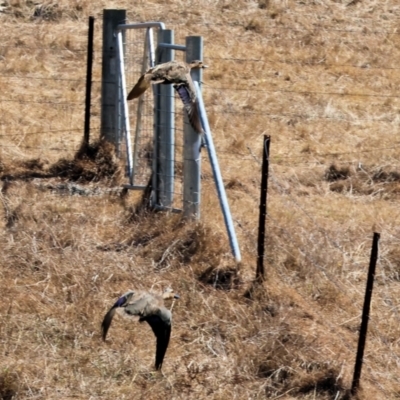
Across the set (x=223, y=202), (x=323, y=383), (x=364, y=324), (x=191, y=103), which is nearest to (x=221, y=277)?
(x=223, y=202)

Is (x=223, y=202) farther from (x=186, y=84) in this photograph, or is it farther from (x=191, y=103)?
(x=186, y=84)

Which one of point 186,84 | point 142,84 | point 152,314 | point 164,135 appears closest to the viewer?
point 152,314

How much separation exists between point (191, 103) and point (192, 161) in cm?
50

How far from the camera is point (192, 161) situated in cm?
758

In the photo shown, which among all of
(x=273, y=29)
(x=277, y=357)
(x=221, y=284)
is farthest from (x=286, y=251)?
(x=273, y=29)

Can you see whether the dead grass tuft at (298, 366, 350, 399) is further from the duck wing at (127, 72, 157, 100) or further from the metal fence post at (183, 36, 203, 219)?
the duck wing at (127, 72, 157, 100)

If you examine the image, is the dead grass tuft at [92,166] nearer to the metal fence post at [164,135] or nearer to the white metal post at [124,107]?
the white metal post at [124,107]

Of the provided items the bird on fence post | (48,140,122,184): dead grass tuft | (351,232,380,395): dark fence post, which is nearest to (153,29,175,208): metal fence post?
the bird on fence post

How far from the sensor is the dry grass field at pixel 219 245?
5.82 metres

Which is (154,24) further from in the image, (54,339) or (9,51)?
(9,51)

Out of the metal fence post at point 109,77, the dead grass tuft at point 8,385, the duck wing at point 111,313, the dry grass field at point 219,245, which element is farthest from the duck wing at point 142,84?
the dead grass tuft at point 8,385

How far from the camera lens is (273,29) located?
15.8 meters

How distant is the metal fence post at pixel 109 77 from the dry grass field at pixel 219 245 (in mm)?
255

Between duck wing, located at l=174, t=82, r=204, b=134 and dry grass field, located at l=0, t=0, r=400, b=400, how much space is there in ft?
1.60
